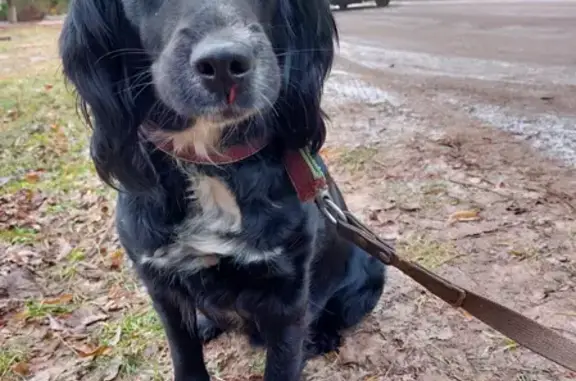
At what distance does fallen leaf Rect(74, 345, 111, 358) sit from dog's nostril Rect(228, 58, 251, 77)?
154 cm

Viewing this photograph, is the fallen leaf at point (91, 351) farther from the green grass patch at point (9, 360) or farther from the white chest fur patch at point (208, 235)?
the white chest fur patch at point (208, 235)

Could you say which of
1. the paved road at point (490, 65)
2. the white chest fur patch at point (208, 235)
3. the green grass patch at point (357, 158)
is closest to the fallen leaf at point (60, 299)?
the white chest fur patch at point (208, 235)

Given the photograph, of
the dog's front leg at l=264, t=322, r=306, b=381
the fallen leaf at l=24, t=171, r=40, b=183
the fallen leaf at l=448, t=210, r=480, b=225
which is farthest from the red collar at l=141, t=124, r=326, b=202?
the fallen leaf at l=24, t=171, r=40, b=183

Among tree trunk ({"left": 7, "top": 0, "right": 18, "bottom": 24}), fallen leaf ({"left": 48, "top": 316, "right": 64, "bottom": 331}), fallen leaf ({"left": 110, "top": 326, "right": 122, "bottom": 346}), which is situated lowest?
tree trunk ({"left": 7, "top": 0, "right": 18, "bottom": 24})

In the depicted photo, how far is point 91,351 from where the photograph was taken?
2.78 m

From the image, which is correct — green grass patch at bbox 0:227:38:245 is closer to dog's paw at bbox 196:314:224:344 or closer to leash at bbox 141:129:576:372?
dog's paw at bbox 196:314:224:344

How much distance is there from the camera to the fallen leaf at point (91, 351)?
9.01ft

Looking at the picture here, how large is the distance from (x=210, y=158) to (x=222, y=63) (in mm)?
472

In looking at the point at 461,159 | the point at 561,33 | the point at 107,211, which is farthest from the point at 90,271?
the point at 561,33

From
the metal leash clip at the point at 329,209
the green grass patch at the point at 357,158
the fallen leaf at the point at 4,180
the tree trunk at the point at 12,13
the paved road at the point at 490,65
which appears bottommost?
the tree trunk at the point at 12,13

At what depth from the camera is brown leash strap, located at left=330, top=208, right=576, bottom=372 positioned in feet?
6.20

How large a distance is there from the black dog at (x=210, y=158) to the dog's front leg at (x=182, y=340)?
0.04 meters

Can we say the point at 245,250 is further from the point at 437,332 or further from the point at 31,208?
A: the point at 31,208

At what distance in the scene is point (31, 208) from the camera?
167 inches
